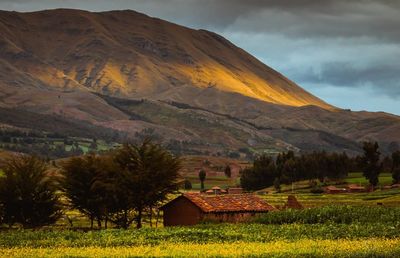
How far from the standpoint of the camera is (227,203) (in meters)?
87.3

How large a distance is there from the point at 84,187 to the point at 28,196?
6.78 metres

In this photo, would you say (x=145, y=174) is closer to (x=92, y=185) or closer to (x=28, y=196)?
(x=92, y=185)

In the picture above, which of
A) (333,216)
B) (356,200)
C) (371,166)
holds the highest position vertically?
(371,166)

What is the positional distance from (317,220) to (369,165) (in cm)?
9718

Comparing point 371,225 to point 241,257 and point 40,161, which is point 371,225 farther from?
point 40,161

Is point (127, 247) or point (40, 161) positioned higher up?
point (40, 161)

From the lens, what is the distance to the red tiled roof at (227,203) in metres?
84.5

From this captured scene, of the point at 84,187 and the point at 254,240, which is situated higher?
the point at 84,187

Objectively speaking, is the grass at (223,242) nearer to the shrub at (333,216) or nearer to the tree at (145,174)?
the shrub at (333,216)

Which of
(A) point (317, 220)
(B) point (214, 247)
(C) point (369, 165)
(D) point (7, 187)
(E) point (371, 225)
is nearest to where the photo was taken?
(B) point (214, 247)

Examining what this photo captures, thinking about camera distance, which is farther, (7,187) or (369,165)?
(369,165)

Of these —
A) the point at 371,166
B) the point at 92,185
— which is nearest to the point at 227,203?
the point at 92,185

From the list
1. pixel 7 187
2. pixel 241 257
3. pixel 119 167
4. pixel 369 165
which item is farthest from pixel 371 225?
pixel 369 165

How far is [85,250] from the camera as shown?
51062mm
